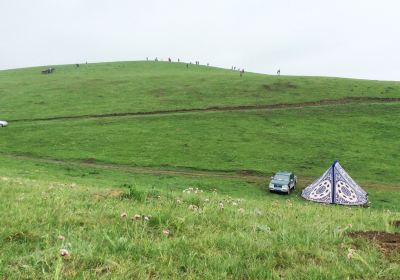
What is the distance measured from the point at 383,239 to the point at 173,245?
347cm

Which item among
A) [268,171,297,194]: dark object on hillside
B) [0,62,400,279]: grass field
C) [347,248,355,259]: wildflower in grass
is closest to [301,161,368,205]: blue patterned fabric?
[268,171,297,194]: dark object on hillside

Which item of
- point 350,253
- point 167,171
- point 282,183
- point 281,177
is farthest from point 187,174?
point 350,253

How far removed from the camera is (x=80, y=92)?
100125 mm

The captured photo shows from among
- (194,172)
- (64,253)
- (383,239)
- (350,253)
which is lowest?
(194,172)

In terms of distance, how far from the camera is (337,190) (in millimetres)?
38531

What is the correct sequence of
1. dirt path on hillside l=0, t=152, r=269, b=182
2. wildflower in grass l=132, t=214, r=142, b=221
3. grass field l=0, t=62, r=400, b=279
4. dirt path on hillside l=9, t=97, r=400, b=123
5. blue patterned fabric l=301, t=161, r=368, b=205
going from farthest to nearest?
dirt path on hillside l=9, t=97, r=400, b=123 → dirt path on hillside l=0, t=152, r=269, b=182 → blue patterned fabric l=301, t=161, r=368, b=205 → wildflower in grass l=132, t=214, r=142, b=221 → grass field l=0, t=62, r=400, b=279

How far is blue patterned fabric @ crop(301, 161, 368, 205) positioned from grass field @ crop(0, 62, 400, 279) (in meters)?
2.36

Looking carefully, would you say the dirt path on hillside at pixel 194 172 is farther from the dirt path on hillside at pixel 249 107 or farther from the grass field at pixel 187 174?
the dirt path on hillside at pixel 249 107

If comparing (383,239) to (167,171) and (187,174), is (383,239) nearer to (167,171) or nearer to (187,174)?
(187,174)

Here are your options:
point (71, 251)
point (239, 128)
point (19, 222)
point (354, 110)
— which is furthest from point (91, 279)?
point (354, 110)

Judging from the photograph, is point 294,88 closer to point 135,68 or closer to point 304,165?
point 304,165

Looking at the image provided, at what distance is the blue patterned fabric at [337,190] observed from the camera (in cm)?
3784

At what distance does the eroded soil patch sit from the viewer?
6.30 meters

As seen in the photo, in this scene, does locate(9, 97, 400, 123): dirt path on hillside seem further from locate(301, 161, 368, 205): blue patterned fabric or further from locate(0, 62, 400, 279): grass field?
locate(301, 161, 368, 205): blue patterned fabric
